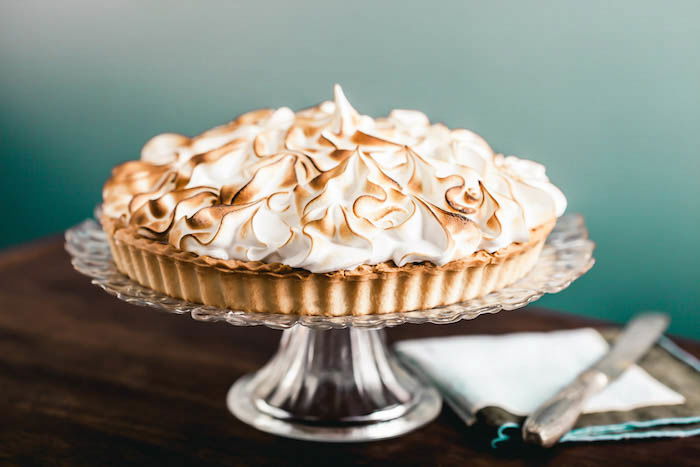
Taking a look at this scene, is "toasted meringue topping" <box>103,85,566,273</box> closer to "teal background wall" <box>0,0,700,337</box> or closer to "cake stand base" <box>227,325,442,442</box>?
"cake stand base" <box>227,325,442,442</box>

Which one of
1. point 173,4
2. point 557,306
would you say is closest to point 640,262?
point 557,306

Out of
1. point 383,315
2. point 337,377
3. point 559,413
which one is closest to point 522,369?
point 559,413

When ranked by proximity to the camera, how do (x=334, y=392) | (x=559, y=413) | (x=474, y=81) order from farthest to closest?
(x=474, y=81)
(x=334, y=392)
(x=559, y=413)

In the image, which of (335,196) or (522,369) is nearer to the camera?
(335,196)

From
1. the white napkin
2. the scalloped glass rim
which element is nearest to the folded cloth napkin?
the white napkin

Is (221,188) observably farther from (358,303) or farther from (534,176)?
(534,176)

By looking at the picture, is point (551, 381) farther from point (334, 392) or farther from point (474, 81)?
point (474, 81)
